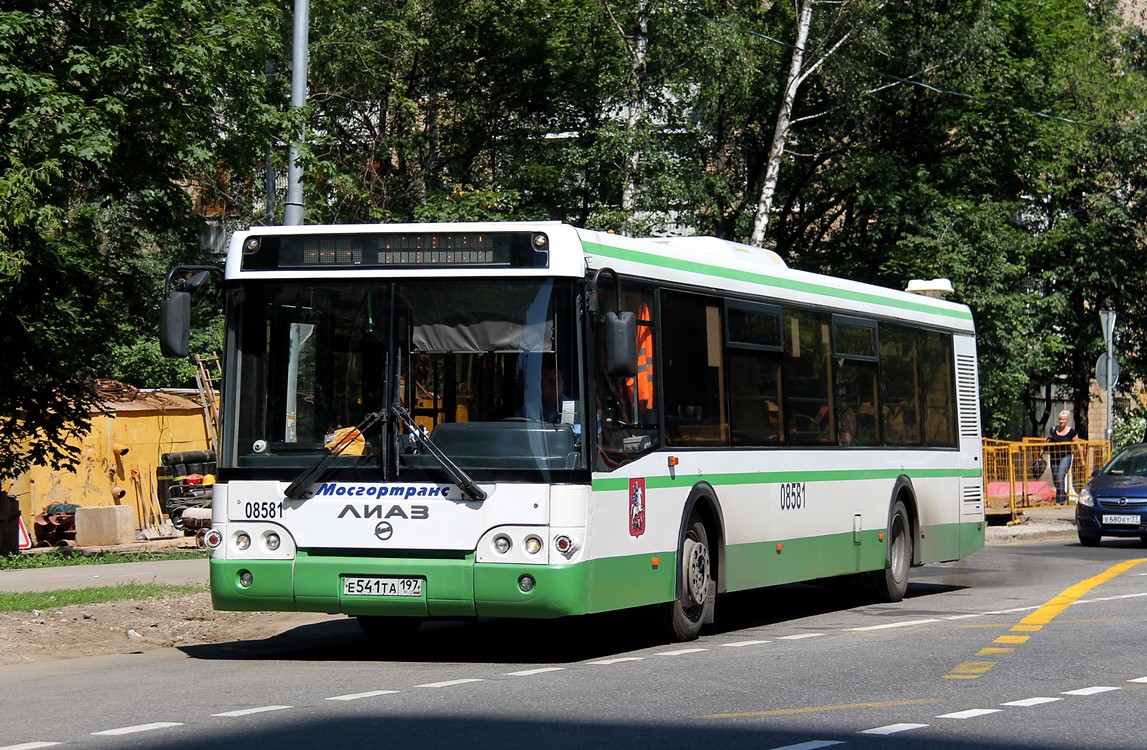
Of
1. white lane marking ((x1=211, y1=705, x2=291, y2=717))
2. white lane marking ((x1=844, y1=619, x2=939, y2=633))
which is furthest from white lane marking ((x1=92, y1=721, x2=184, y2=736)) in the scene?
white lane marking ((x1=844, y1=619, x2=939, y2=633))

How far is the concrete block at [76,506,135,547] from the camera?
27453 mm

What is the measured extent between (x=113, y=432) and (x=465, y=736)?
24.5 metres

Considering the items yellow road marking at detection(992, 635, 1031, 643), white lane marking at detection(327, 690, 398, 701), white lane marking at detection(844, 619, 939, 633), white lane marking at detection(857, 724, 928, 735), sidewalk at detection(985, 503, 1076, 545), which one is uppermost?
sidewalk at detection(985, 503, 1076, 545)

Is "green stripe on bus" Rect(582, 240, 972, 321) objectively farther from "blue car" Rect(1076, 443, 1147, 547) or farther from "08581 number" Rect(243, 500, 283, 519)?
"blue car" Rect(1076, 443, 1147, 547)

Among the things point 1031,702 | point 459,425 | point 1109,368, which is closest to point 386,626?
point 459,425

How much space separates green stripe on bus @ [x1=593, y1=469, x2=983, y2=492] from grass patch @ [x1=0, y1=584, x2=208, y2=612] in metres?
5.23

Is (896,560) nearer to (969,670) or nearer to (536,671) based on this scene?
(969,670)

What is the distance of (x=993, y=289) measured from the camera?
116ft

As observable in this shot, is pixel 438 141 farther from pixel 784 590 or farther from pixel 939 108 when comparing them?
pixel 784 590

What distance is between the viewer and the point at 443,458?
11.2 m

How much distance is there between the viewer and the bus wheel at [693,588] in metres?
12.5

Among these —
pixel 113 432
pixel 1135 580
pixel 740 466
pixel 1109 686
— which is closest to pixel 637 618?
pixel 740 466

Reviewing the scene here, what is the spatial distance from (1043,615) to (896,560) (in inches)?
99.4

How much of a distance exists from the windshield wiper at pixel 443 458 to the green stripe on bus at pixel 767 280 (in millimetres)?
1609
